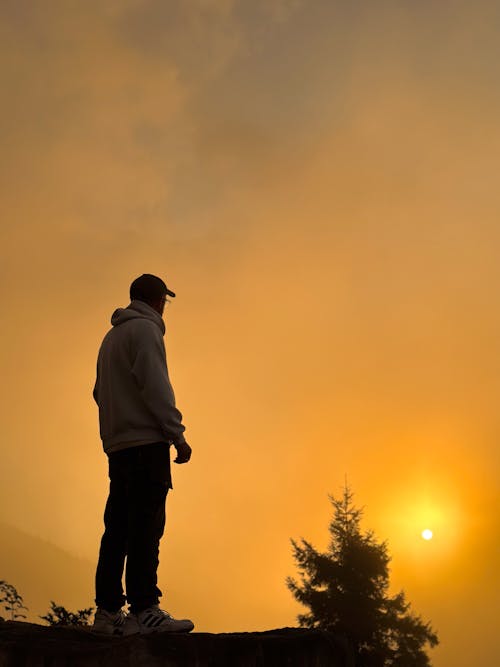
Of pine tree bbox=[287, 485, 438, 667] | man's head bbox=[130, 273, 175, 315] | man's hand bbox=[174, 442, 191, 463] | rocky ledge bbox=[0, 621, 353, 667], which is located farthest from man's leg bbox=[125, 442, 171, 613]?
pine tree bbox=[287, 485, 438, 667]

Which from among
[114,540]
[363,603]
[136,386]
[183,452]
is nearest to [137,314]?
[136,386]

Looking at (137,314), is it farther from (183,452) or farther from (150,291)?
(183,452)

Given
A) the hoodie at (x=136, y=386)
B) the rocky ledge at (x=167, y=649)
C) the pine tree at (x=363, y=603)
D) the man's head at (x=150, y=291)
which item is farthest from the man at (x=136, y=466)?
the pine tree at (x=363, y=603)

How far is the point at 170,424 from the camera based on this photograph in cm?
536

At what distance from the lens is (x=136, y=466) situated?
17.7 ft

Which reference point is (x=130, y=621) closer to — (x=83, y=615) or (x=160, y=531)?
(x=160, y=531)

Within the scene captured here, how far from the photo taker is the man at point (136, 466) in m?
5.26

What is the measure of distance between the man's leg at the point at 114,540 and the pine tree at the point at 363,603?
23.0 meters

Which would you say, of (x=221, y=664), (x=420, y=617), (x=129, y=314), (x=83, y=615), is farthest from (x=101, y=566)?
(x=420, y=617)

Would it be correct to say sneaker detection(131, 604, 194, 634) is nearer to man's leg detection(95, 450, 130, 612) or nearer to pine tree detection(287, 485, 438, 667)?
man's leg detection(95, 450, 130, 612)

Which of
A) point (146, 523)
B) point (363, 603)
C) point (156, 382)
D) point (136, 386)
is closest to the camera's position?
point (146, 523)

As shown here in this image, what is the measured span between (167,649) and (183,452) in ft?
4.57

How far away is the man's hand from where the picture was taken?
5.36 metres

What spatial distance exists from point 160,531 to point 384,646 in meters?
24.8
